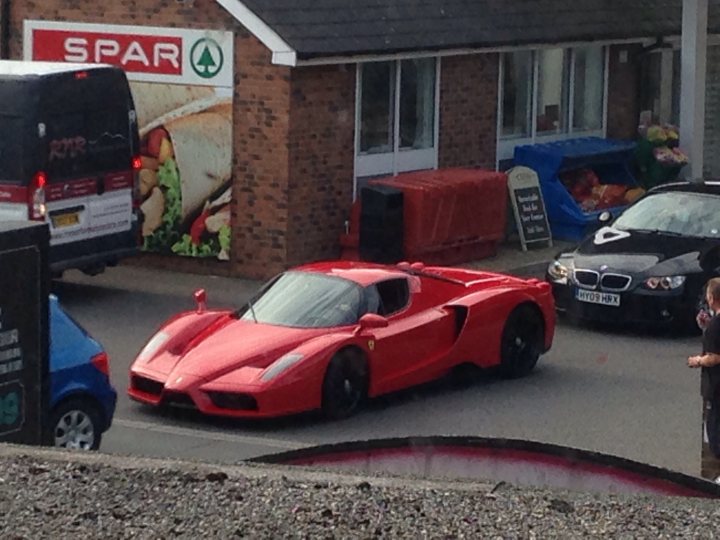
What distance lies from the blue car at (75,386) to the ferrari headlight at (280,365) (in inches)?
55.3

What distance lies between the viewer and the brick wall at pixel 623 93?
2564 centimetres

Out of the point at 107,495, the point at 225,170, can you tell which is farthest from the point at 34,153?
the point at 107,495

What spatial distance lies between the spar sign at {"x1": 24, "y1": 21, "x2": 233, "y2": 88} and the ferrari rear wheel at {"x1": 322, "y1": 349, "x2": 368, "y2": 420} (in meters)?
Answer: 7.10

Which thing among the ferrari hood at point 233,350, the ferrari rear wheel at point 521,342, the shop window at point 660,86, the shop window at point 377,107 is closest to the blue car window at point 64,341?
the ferrari hood at point 233,350

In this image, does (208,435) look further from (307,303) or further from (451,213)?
(451,213)

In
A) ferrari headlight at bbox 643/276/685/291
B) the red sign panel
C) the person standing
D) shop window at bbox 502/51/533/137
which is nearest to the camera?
the person standing

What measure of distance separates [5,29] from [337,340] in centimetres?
978

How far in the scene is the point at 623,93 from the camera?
25812mm

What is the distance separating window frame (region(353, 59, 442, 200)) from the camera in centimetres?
2108

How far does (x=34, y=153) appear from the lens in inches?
699

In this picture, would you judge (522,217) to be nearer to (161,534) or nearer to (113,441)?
(113,441)

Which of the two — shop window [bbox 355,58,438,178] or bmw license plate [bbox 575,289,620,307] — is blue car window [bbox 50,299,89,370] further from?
shop window [bbox 355,58,438,178]

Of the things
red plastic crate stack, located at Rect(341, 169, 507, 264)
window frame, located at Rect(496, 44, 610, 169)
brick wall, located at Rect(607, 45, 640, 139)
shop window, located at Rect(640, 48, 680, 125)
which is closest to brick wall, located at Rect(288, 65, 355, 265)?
Answer: red plastic crate stack, located at Rect(341, 169, 507, 264)

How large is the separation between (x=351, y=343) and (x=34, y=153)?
17.5ft
